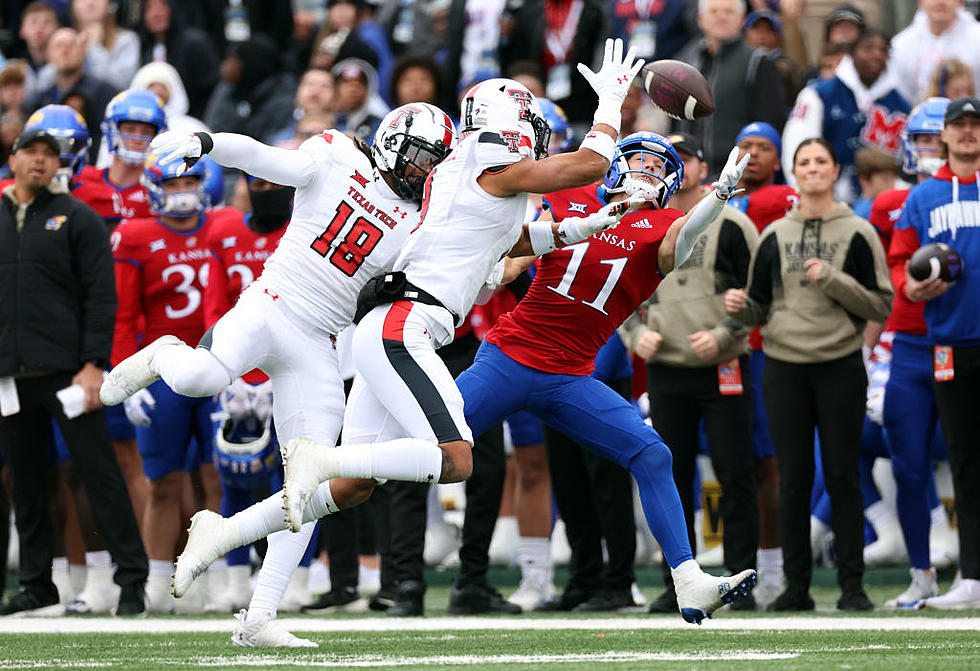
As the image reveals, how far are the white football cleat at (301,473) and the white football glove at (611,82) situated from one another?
1631mm

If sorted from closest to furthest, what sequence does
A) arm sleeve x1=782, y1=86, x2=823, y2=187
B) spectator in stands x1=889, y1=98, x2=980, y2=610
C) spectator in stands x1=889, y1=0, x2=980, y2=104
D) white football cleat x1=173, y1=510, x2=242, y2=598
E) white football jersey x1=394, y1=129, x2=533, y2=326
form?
white football cleat x1=173, y1=510, x2=242, y2=598, white football jersey x1=394, y1=129, x2=533, y2=326, spectator in stands x1=889, y1=98, x2=980, y2=610, arm sleeve x1=782, y1=86, x2=823, y2=187, spectator in stands x1=889, y1=0, x2=980, y2=104

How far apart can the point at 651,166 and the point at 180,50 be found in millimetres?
7766

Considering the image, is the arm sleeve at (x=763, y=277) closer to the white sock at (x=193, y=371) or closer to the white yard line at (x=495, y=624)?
the white yard line at (x=495, y=624)

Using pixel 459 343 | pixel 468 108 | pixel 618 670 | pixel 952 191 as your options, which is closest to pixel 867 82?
pixel 952 191

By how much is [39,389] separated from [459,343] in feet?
7.20

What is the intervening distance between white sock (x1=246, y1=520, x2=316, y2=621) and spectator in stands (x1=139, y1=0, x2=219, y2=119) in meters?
8.20

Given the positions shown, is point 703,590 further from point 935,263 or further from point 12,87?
point 12,87

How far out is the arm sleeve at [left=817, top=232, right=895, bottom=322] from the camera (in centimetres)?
805

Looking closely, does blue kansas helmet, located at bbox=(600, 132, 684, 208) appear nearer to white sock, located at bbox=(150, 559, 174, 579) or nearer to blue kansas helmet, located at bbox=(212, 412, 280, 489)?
blue kansas helmet, located at bbox=(212, 412, 280, 489)

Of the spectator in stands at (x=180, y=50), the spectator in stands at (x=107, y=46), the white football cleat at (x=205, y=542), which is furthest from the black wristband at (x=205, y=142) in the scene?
the spectator in stands at (x=180, y=50)

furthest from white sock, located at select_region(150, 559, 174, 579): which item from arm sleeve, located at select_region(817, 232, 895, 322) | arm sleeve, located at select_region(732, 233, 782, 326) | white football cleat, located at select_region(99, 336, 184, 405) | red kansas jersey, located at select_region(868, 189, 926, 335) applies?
red kansas jersey, located at select_region(868, 189, 926, 335)

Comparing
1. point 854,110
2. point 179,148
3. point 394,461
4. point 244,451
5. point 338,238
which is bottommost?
point 244,451

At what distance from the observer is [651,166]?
718 cm

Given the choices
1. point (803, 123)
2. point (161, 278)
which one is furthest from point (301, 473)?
point (803, 123)
